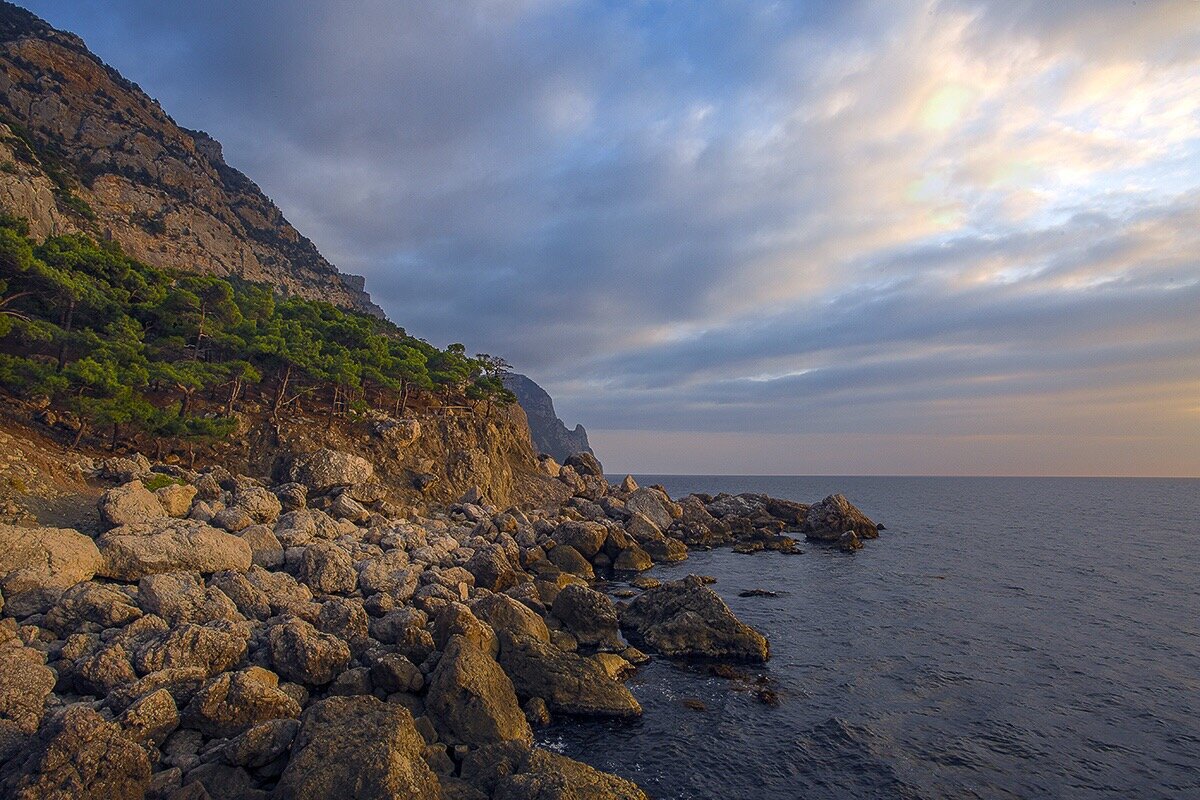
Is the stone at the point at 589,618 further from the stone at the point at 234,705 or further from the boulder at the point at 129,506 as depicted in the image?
the boulder at the point at 129,506

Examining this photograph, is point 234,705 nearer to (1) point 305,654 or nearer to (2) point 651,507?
(1) point 305,654

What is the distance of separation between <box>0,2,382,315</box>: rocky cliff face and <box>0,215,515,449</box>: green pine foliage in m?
24.6

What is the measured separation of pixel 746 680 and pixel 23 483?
3110 cm

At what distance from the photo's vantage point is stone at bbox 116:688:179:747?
477 inches

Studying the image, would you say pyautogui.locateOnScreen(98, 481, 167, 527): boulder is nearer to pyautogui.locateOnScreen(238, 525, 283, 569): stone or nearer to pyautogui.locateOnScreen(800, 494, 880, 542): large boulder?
pyautogui.locateOnScreen(238, 525, 283, 569): stone

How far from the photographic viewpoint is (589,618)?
24.0 m

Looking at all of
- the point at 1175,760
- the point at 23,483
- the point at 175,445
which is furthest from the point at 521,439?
the point at 1175,760

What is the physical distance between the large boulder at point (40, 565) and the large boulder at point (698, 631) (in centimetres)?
1999

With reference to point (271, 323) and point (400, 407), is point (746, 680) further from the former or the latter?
point (271, 323)

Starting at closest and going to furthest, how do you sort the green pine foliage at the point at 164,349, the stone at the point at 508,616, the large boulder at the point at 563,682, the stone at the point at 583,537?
the large boulder at the point at 563,682 → the stone at the point at 508,616 → the green pine foliage at the point at 164,349 → the stone at the point at 583,537

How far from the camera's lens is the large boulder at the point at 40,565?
16.5 meters

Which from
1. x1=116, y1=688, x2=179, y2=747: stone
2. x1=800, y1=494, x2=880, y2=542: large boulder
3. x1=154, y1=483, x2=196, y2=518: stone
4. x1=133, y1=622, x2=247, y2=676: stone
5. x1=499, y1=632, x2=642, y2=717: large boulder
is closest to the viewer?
x1=116, y1=688, x2=179, y2=747: stone

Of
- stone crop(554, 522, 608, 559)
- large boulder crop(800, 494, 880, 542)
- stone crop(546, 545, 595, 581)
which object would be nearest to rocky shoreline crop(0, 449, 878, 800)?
stone crop(546, 545, 595, 581)

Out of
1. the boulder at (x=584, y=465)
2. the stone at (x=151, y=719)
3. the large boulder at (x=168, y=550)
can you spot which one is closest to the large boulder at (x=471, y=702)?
the stone at (x=151, y=719)
